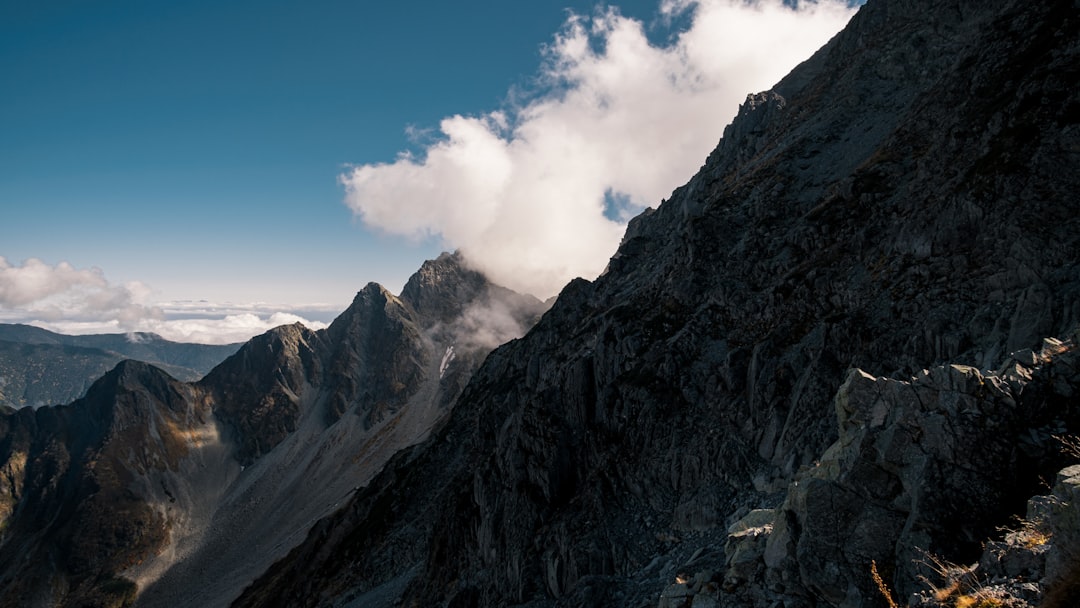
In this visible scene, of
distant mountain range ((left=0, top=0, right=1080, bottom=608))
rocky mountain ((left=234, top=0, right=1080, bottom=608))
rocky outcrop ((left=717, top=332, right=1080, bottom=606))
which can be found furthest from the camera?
rocky mountain ((left=234, top=0, right=1080, bottom=608))

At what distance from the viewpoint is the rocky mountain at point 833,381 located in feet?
52.6

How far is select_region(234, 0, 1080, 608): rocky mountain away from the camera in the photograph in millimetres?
16031

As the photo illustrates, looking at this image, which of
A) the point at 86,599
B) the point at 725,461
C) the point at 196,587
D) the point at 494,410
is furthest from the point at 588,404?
the point at 86,599

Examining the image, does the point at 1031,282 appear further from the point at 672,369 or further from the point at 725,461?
the point at 672,369

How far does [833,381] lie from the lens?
41.1m

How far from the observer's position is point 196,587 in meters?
178

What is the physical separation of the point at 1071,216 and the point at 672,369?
32879 millimetres

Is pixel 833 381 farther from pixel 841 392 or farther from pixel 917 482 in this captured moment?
pixel 917 482

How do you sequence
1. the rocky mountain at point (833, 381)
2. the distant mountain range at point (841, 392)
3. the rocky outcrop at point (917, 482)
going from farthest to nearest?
the rocky mountain at point (833, 381), the distant mountain range at point (841, 392), the rocky outcrop at point (917, 482)

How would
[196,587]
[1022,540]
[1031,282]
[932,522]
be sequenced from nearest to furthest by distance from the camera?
[1022,540] → [932,522] → [1031,282] → [196,587]

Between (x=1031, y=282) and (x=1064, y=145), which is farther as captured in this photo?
(x=1064, y=145)

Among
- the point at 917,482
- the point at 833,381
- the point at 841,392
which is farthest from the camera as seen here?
the point at 833,381

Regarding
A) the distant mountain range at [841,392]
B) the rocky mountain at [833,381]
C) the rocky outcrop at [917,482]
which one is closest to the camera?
the rocky outcrop at [917,482]

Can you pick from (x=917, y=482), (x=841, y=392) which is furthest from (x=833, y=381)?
(x=917, y=482)
